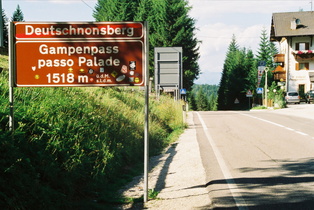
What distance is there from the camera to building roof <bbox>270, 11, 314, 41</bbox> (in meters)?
61.9

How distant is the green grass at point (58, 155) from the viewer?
173 inches

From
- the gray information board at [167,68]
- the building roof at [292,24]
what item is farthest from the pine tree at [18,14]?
the gray information board at [167,68]

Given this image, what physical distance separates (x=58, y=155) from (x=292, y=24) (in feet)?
207

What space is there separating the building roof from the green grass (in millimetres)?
59076

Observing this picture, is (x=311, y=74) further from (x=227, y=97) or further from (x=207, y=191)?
(x=207, y=191)

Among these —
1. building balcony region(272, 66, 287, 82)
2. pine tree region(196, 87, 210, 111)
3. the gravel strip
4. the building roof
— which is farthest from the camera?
pine tree region(196, 87, 210, 111)

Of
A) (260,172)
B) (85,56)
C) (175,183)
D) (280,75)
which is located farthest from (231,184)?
(280,75)

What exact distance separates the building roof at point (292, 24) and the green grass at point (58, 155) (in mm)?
59076

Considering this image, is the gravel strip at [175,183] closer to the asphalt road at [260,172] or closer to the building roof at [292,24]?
the asphalt road at [260,172]

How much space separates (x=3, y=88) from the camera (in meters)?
6.95

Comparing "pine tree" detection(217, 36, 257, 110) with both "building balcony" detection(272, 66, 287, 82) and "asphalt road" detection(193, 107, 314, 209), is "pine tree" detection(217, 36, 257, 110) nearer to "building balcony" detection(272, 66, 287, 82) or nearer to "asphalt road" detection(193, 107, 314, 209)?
"building balcony" detection(272, 66, 287, 82)

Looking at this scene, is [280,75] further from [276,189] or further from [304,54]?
[276,189]

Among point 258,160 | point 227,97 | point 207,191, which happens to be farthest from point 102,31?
point 227,97

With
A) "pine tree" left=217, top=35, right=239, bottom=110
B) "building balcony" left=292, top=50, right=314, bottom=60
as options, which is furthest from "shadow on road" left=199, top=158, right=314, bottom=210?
"pine tree" left=217, top=35, right=239, bottom=110
